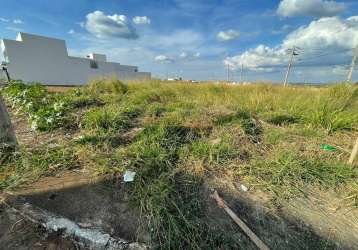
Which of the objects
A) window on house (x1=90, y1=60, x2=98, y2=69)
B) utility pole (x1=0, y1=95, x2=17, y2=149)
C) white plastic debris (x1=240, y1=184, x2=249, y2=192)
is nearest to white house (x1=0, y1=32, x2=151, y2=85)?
window on house (x1=90, y1=60, x2=98, y2=69)

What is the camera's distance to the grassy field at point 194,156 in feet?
4.89

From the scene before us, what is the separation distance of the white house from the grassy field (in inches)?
555

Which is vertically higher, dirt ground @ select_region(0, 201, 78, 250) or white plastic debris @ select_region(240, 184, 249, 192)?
white plastic debris @ select_region(240, 184, 249, 192)

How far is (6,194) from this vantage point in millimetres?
1627

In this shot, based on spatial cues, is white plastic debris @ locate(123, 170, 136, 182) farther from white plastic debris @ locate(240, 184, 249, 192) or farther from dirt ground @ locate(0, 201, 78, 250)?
white plastic debris @ locate(240, 184, 249, 192)

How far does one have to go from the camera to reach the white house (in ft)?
57.9

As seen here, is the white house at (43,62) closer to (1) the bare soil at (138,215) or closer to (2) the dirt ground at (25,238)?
(1) the bare soil at (138,215)

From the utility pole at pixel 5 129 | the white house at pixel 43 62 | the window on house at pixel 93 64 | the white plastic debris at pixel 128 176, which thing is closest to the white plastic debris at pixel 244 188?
the white plastic debris at pixel 128 176

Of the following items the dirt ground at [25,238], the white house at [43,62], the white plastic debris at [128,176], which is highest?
the white house at [43,62]

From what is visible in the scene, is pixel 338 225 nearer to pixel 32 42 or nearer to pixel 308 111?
pixel 308 111

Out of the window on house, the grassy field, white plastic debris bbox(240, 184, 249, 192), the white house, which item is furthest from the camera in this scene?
the window on house

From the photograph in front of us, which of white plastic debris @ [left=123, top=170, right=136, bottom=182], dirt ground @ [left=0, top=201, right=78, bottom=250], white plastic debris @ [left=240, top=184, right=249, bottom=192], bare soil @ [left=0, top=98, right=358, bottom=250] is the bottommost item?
dirt ground @ [left=0, top=201, right=78, bottom=250]

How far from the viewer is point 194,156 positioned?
2.14 metres

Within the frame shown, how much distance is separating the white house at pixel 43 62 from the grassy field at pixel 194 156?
14103mm
